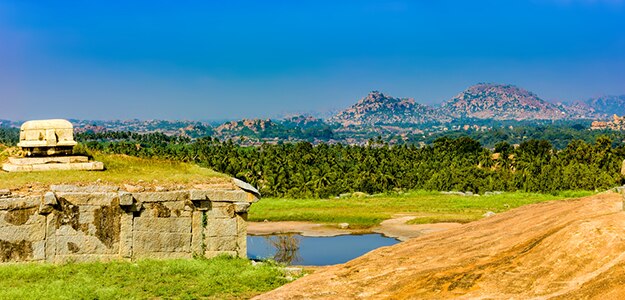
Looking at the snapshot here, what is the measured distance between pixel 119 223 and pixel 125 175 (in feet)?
8.12

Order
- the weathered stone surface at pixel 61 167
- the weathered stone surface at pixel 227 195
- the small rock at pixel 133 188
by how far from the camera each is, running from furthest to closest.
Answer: the weathered stone surface at pixel 61 167, the weathered stone surface at pixel 227 195, the small rock at pixel 133 188

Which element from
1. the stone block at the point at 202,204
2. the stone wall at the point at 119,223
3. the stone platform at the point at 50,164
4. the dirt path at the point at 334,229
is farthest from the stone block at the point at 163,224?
the dirt path at the point at 334,229

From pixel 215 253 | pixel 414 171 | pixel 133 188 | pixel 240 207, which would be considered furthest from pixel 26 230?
pixel 414 171

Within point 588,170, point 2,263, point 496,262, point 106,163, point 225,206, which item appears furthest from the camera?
point 588,170

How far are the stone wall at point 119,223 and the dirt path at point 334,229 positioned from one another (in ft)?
56.8

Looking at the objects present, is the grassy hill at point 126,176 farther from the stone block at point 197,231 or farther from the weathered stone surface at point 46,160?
the stone block at point 197,231

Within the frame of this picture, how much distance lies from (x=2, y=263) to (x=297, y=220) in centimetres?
2730

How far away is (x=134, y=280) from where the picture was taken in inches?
667

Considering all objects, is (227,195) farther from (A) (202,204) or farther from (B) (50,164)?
(B) (50,164)

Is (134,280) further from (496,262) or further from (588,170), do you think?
(588,170)

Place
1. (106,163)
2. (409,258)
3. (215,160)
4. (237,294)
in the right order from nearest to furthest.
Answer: (409,258), (237,294), (106,163), (215,160)

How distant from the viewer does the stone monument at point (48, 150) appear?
71.6 ft

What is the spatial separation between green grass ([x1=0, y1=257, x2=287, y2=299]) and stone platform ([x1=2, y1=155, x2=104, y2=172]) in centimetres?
463

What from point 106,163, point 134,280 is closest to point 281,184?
point 106,163
